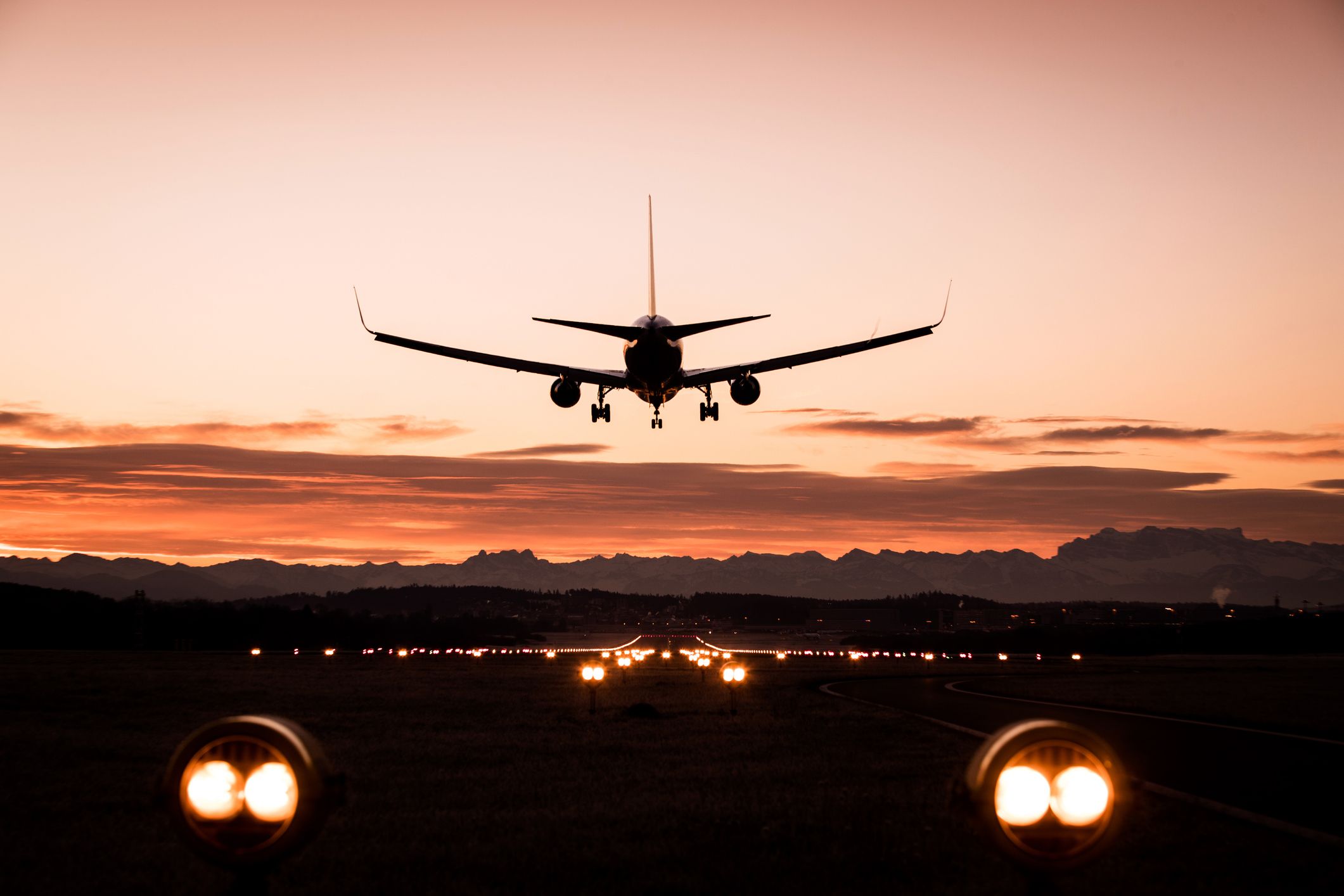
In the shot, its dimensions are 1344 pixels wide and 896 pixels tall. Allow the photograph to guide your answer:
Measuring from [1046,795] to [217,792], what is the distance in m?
3.33

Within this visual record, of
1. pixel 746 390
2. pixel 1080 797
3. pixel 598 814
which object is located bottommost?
pixel 598 814

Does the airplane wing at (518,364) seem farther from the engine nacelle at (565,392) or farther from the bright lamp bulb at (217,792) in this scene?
the bright lamp bulb at (217,792)

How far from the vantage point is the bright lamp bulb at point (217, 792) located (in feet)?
14.1

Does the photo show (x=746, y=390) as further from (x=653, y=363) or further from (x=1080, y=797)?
(x=1080, y=797)

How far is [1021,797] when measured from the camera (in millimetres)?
4324

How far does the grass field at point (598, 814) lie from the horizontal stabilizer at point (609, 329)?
13.6 meters

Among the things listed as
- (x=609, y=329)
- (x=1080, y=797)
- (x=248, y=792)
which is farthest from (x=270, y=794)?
(x=609, y=329)

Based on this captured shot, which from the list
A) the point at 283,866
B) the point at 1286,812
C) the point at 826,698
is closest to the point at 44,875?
the point at 283,866

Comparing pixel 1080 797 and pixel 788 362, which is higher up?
pixel 788 362

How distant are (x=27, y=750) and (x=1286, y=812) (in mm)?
29803

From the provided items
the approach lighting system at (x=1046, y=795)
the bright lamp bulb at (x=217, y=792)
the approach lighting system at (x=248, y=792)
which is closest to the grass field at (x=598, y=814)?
the approach lighting system at (x=1046, y=795)

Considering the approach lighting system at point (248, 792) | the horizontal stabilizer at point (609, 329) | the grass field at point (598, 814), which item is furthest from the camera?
the horizontal stabilizer at point (609, 329)

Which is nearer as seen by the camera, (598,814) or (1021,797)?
(1021,797)

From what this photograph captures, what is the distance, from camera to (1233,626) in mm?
135875
